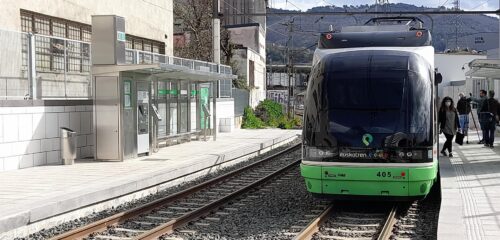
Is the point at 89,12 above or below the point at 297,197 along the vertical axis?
above

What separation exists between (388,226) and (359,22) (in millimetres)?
44263

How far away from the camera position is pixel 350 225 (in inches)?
366

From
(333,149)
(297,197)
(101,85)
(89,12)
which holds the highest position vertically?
(89,12)

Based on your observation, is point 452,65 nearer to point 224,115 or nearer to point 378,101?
point 224,115

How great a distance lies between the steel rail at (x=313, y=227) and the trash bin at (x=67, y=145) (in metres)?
7.14

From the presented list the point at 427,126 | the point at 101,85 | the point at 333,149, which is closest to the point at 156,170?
the point at 101,85

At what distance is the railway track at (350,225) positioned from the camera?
27.7ft

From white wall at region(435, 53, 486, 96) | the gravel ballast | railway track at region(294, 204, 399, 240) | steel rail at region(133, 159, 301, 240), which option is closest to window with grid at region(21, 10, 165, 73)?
the gravel ballast

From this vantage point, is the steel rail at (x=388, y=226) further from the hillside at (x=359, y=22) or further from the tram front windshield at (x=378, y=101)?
the hillside at (x=359, y=22)

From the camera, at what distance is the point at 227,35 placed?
4981 cm

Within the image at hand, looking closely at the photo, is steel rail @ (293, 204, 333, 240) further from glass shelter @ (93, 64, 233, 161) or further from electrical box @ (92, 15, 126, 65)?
electrical box @ (92, 15, 126, 65)

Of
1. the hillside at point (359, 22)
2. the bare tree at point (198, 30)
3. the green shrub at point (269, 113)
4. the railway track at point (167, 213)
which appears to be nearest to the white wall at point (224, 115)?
the hillside at point (359, 22)

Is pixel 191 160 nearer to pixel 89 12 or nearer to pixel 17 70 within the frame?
pixel 17 70

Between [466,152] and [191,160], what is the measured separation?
7.87 metres
